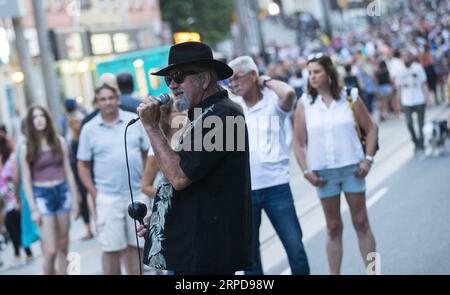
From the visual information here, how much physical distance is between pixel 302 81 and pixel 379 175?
289 inches

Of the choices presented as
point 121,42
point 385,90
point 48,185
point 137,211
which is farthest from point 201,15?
point 137,211

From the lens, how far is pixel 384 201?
11141 mm

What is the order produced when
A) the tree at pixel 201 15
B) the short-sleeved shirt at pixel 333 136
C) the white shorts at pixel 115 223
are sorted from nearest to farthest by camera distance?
the short-sleeved shirt at pixel 333 136
the white shorts at pixel 115 223
the tree at pixel 201 15

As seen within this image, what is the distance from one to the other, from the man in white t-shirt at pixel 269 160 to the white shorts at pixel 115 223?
3.86 feet

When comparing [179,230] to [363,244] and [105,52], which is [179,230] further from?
[105,52]

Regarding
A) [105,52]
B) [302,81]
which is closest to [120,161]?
[302,81]

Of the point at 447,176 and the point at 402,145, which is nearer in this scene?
the point at 447,176

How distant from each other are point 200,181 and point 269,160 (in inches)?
95.1

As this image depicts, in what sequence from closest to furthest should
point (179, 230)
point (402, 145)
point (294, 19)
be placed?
point (179, 230), point (402, 145), point (294, 19)

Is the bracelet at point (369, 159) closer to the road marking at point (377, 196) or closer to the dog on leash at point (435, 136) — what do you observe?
the road marking at point (377, 196)

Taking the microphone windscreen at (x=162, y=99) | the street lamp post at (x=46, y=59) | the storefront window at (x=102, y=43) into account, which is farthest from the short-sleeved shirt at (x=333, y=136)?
the storefront window at (x=102, y=43)

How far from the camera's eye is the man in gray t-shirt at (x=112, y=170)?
7.63m
